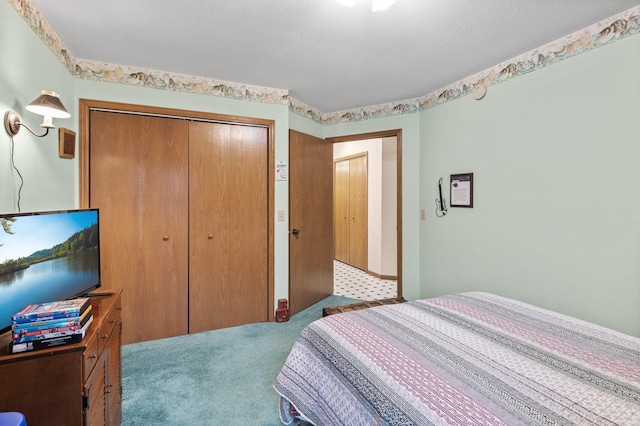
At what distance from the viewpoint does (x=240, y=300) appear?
299 centimetres

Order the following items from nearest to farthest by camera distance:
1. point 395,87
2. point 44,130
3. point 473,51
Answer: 1. point 44,130
2. point 473,51
3. point 395,87

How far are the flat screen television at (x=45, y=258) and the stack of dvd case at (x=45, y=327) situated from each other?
112mm

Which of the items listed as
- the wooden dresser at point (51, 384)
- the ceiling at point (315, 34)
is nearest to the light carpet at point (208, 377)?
the wooden dresser at point (51, 384)

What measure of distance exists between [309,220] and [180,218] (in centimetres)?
141

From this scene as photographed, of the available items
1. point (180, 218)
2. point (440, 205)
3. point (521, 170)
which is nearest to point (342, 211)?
point (440, 205)

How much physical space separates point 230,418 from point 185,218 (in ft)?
5.52

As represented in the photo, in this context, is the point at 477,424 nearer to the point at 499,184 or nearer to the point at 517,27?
the point at 499,184

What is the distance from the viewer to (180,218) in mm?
2736

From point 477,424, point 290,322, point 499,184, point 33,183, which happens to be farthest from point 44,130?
point 499,184

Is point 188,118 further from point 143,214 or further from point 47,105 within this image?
point 47,105

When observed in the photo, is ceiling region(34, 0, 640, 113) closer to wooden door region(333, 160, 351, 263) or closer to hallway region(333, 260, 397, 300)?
hallway region(333, 260, 397, 300)

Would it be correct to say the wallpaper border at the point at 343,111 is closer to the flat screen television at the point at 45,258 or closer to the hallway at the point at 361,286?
the flat screen television at the point at 45,258

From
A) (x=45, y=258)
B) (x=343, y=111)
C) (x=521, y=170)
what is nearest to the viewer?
(x=45, y=258)

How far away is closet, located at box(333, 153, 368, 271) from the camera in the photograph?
5.42 meters
